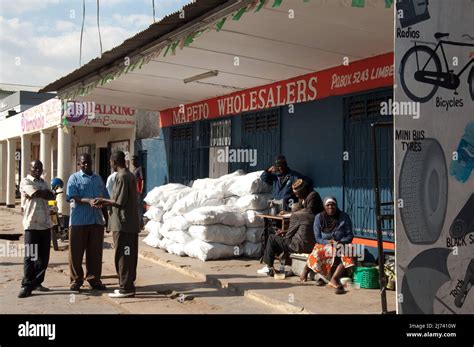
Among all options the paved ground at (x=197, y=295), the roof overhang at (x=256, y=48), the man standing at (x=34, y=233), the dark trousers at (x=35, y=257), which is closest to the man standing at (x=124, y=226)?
the paved ground at (x=197, y=295)

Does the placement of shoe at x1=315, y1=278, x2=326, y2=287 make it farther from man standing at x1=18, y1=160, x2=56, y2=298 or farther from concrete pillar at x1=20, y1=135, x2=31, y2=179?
concrete pillar at x1=20, y1=135, x2=31, y2=179

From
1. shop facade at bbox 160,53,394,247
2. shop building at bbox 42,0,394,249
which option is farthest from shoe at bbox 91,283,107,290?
shop facade at bbox 160,53,394,247

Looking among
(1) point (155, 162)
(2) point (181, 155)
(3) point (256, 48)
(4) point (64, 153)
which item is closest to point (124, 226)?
(3) point (256, 48)

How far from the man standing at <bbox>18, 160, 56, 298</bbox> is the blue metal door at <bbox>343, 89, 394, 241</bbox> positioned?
4.44 metres

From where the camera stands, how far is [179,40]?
7.13m

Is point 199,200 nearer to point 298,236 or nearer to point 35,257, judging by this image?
point 298,236

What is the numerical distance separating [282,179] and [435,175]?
458cm

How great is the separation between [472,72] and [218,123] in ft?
25.2

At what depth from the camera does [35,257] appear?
659cm

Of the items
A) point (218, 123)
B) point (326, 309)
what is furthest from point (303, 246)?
point (218, 123)

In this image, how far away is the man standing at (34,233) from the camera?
6.55 metres

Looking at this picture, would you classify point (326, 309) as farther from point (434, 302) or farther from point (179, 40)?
point (179, 40)

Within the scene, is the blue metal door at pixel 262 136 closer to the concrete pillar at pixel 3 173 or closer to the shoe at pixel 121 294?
the shoe at pixel 121 294

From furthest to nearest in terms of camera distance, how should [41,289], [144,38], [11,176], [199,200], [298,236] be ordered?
1. [11,176]
2. [199,200]
3. [144,38]
4. [298,236]
5. [41,289]
